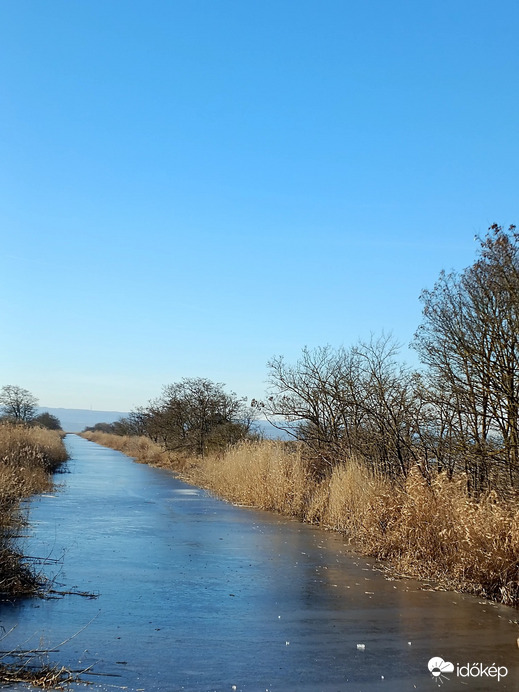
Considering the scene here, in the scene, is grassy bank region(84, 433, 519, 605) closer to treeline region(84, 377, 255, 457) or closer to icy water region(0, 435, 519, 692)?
icy water region(0, 435, 519, 692)

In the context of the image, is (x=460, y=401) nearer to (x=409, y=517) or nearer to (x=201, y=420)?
(x=409, y=517)

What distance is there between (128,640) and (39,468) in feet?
62.7

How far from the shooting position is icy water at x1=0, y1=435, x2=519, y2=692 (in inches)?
245

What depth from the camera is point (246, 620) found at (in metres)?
8.03

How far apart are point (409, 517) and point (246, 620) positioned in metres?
4.28

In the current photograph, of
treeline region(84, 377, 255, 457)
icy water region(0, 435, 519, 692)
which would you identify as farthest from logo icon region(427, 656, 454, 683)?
treeline region(84, 377, 255, 457)

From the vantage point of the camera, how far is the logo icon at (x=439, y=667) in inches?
249

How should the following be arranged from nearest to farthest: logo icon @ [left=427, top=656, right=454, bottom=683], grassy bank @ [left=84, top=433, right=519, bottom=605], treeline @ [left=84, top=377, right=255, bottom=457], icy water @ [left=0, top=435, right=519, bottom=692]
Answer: icy water @ [left=0, top=435, right=519, bottom=692] < logo icon @ [left=427, top=656, right=454, bottom=683] < grassy bank @ [left=84, top=433, right=519, bottom=605] < treeline @ [left=84, top=377, right=255, bottom=457]

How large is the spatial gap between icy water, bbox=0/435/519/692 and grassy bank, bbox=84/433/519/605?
1.50 ft

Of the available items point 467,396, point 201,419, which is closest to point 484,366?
point 467,396

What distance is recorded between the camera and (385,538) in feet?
40.5

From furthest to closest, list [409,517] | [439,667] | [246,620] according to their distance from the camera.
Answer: [409,517] < [246,620] < [439,667]

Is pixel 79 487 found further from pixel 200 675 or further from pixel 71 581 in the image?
pixel 200 675

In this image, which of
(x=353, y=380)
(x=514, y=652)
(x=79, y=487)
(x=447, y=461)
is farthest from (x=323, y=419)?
(x=514, y=652)
